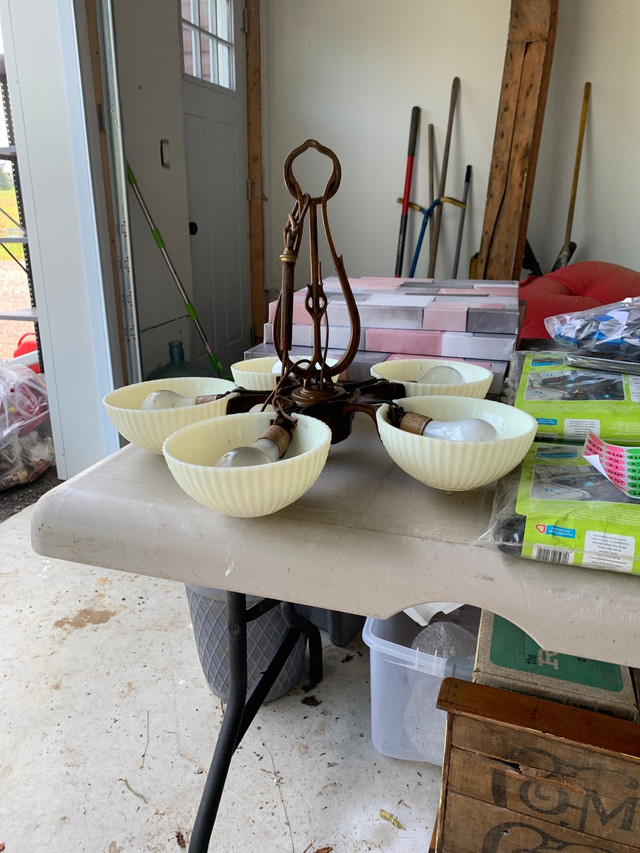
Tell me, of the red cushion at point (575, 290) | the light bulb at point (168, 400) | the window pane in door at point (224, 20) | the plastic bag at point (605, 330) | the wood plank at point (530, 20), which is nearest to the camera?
the light bulb at point (168, 400)

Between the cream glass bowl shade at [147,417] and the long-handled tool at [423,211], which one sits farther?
the long-handled tool at [423,211]

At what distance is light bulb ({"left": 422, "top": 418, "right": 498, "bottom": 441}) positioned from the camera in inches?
22.3

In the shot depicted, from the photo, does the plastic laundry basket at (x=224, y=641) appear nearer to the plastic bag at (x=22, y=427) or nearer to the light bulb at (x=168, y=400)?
the light bulb at (x=168, y=400)

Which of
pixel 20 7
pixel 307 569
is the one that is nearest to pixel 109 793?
pixel 307 569

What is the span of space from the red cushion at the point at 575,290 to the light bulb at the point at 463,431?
137 centimetres

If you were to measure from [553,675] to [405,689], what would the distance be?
0.40 meters

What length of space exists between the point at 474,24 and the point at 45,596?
10.8 ft

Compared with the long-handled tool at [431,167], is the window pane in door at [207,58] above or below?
above

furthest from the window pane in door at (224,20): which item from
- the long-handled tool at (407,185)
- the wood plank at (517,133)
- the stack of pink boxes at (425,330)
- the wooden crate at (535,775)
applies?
the wooden crate at (535,775)

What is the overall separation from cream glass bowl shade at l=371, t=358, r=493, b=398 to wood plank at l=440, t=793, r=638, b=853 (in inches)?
18.5

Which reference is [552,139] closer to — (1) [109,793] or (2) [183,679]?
(2) [183,679]

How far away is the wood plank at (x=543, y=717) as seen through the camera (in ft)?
1.90

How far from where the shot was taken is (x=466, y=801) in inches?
26.1

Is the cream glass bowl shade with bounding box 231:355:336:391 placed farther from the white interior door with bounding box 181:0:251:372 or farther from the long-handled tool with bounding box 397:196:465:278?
the long-handled tool with bounding box 397:196:465:278
